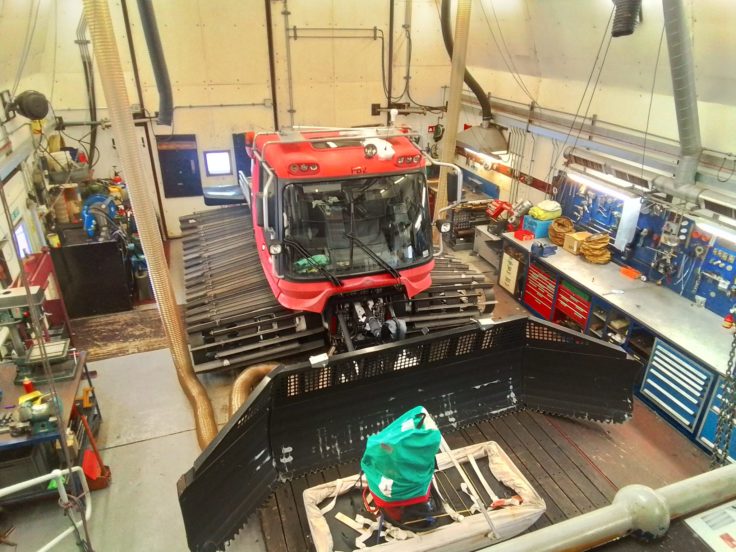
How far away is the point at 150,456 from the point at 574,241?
559 centimetres

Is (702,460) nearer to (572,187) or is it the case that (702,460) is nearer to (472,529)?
(472,529)

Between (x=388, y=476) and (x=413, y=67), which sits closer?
(x=388, y=476)

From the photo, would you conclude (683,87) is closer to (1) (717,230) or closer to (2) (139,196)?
(1) (717,230)

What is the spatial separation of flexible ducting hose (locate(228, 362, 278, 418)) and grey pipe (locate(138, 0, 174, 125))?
3864mm

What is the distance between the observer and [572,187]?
278 inches

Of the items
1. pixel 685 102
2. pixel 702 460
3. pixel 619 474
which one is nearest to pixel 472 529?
pixel 619 474

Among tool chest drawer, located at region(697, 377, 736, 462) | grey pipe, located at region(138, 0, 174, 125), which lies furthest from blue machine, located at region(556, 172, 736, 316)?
grey pipe, located at region(138, 0, 174, 125)

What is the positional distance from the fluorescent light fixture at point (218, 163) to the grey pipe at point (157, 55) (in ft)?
5.62

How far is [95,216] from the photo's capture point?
22.0 ft

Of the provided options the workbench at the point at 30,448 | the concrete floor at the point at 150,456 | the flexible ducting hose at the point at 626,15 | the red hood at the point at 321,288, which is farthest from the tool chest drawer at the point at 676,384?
the workbench at the point at 30,448

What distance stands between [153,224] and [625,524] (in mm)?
4371

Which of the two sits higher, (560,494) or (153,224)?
(153,224)

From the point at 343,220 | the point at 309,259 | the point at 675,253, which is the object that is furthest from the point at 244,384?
the point at 675,253

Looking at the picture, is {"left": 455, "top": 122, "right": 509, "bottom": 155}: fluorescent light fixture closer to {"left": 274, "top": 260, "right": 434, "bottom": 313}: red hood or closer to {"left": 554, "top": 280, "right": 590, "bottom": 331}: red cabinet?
{"left": 554, "top": 280, "right": 590, "bottom": 331}: red cabinet
